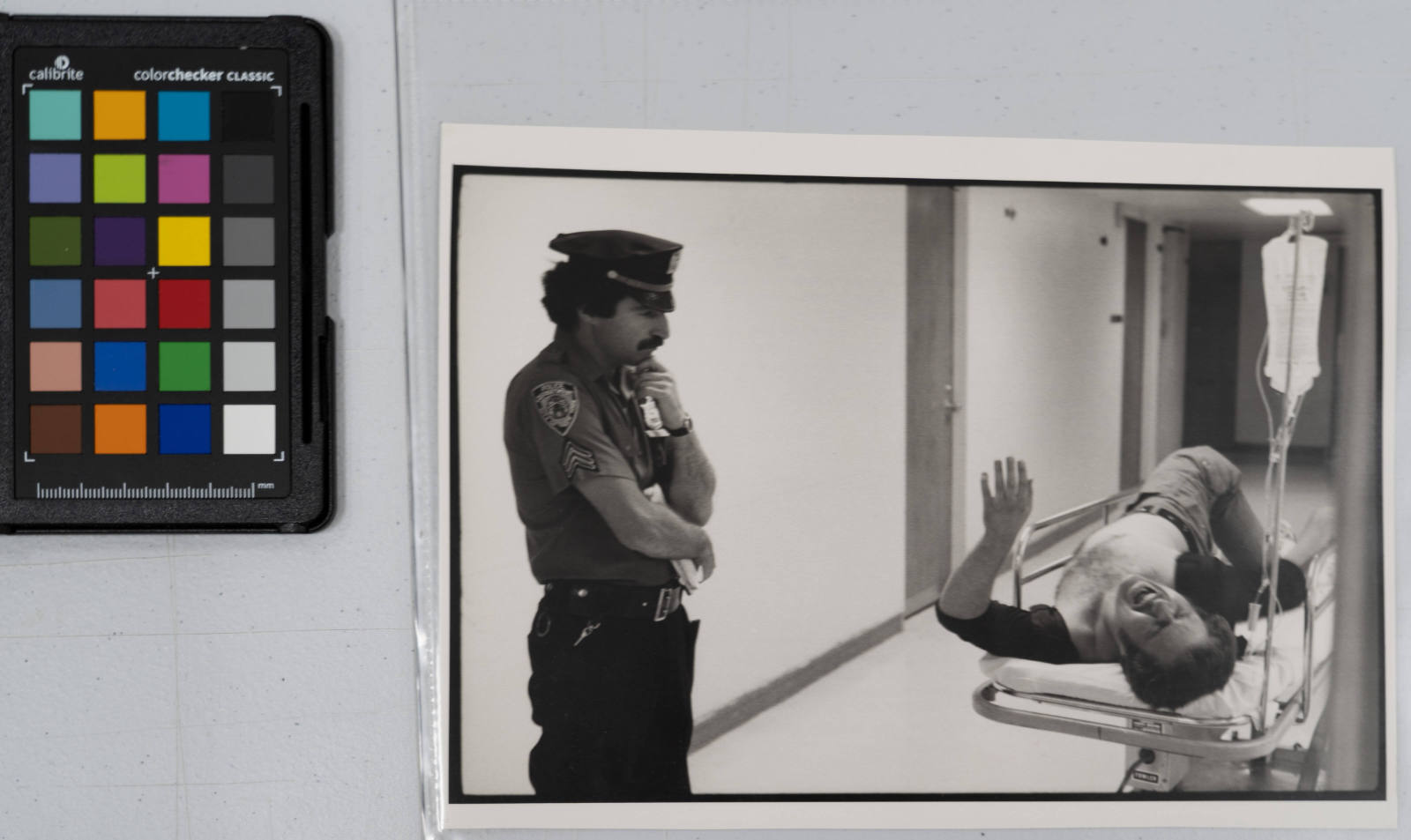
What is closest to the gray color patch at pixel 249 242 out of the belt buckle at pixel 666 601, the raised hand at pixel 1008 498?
the belt buckle at pixel 666 601

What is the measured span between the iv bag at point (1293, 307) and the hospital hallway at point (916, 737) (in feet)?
0.14

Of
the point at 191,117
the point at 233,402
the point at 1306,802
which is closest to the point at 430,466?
the point at 233,402

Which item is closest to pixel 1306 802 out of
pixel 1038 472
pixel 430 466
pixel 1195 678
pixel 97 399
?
pixel 1195 678

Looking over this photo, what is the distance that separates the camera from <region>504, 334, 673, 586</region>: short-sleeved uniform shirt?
40 centimetres

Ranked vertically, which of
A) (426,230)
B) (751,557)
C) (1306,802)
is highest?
(426,230)

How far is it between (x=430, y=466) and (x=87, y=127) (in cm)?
24

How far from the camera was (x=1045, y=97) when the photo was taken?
0.42 meters

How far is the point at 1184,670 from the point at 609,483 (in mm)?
301

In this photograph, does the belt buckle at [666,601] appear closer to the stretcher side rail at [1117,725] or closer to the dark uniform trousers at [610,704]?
the dark uniform trousers at [610,704]

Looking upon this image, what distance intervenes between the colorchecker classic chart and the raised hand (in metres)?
0.33

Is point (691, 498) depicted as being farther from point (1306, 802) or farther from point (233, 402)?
point (1306, 802)

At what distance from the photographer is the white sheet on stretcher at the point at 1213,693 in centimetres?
41

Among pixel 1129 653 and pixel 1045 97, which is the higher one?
pixel 1045 97

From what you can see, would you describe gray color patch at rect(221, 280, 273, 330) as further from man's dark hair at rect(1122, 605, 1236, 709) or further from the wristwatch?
man's dark hair at rect(1122, 605, 1236, 709)
